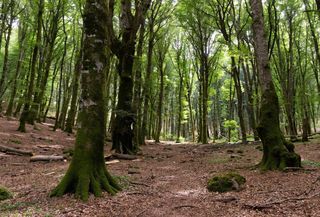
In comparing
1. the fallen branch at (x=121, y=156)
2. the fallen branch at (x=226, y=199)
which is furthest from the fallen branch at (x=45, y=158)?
the fallen branch at (x=226, y=199)

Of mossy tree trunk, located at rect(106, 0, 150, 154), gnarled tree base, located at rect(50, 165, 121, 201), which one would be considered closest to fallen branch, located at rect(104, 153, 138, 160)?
mossy tree trunk, located at rect(106, 0, 150, 154)

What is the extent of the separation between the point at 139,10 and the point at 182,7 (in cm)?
1010

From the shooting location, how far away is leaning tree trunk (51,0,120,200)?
16.9ft

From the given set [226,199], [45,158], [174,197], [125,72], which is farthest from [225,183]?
[125,72]

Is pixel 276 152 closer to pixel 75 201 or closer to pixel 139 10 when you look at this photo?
pixel 75 201

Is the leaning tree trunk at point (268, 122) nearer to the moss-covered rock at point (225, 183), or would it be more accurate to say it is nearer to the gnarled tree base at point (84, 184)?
the moss-covered rock at point (225, 183)

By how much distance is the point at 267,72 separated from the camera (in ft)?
24.7

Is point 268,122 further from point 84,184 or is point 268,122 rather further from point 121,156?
point 121,156

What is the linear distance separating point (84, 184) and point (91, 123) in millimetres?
1293

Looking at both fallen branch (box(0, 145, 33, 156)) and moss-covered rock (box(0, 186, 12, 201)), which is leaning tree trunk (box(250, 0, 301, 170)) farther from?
fallen branch (box(0, 145, 33, 156))

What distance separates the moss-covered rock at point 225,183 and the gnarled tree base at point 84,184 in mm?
2145

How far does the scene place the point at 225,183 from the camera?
5668 mm

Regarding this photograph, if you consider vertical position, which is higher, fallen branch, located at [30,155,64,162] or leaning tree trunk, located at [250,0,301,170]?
leaning tree trunk, located at [250,0,301,170]

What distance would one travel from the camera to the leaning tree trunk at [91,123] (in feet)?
16.9
